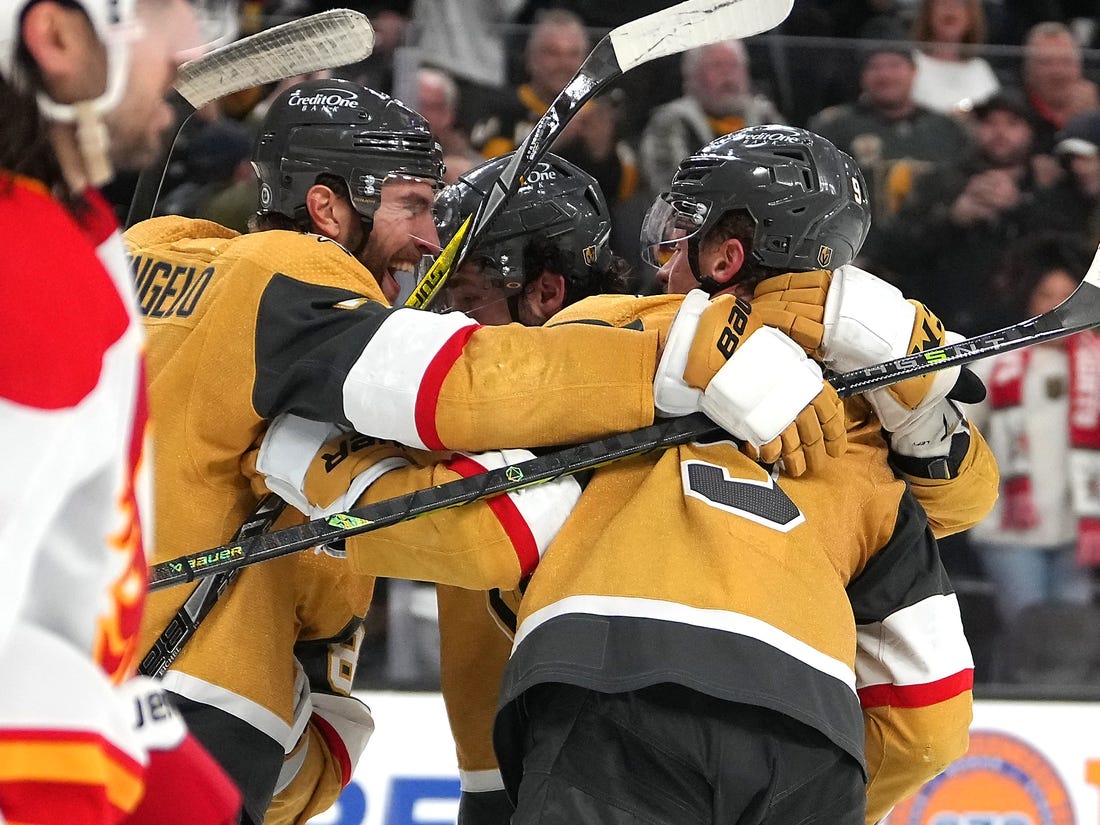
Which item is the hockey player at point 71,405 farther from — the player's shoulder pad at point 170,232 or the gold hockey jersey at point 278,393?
the player's shoulder pad at point 170,232

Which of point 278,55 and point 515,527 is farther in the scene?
point 278,55

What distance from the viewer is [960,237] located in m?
4.02

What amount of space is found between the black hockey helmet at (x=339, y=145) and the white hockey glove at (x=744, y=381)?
548 mm

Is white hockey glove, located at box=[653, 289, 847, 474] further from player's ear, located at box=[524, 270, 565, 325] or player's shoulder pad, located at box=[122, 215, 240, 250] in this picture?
player's shoulder pad, located at box=[122, 215, 240, 250]

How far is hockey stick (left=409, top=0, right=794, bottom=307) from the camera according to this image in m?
2.20

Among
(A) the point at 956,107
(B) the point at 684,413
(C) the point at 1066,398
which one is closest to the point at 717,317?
(B) the point at 684,413

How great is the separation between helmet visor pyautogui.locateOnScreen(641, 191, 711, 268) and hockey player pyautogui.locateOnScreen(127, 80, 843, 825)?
0.80 ft

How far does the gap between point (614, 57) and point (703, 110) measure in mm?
1792

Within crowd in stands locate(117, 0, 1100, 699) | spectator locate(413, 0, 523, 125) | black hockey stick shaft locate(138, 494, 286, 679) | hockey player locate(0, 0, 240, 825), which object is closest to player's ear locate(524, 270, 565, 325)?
black hockey stick shaft locate(138, 494, 286, 679)

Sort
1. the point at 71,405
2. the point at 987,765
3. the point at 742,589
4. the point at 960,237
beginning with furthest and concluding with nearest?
1. the point at 960,237
2. the point at 987,765
3. the point at 742,589
4. the point at 71,405

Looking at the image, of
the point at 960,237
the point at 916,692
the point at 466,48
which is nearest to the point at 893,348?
the point at 916,692

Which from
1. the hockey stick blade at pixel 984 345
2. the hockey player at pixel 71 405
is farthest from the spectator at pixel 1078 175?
the hockey player at pixel 71 405

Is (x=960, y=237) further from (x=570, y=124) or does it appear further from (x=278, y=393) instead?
(x=278, y=393)

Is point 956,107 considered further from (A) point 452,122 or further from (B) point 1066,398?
(A) point 452,122
